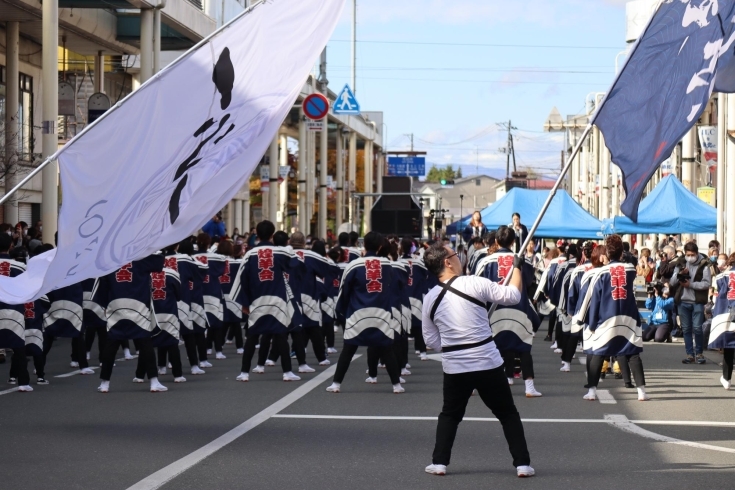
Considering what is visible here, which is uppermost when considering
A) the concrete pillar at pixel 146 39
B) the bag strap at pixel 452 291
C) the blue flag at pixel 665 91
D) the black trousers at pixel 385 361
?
the concrete pillar at pixel 146 39

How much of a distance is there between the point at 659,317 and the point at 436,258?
14340 mm

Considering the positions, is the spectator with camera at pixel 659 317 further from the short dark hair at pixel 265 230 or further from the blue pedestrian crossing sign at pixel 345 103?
the blue pedestrian crossing sign at pixel 345 103

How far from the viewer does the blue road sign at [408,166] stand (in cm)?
Result: 7612

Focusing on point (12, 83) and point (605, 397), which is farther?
point (12, 83)

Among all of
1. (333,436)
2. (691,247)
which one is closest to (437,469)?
(333,436)

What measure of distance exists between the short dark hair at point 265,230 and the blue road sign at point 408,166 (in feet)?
202

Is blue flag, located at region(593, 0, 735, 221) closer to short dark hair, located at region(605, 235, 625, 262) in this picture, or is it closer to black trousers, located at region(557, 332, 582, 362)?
short dark hair, located at region(605, 235, 625, 262)

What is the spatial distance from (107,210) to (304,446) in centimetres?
259

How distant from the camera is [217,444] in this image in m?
9.46

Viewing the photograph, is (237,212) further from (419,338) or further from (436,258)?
(436,258)

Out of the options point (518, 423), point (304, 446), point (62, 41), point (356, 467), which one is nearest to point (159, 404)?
point (304, 446)

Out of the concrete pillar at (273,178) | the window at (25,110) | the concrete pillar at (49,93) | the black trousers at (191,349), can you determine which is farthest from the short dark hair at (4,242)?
the concrete pillar at (273,178)

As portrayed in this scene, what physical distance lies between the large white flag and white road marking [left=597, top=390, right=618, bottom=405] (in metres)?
5.64

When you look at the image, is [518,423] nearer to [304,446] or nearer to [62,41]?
[304,446]
